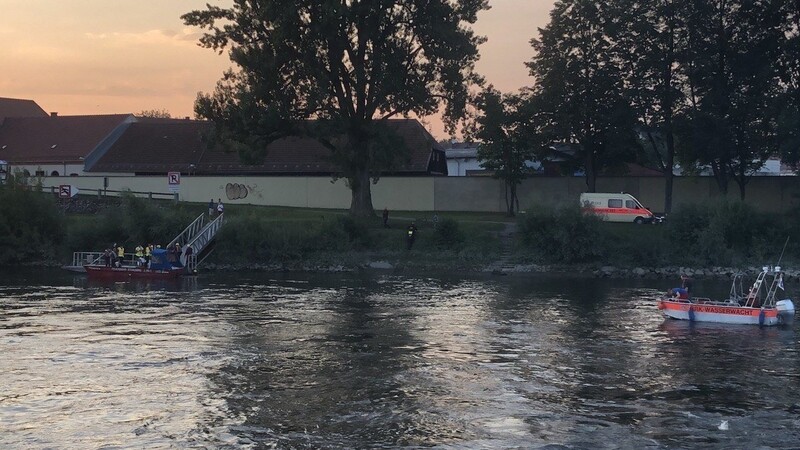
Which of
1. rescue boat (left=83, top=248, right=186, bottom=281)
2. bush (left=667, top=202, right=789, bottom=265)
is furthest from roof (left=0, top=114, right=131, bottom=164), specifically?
bush (left=667, top=202, right=789, bottom=265)

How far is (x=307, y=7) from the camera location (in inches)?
2366

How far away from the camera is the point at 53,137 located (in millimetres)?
99250

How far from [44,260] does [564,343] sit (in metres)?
41.7

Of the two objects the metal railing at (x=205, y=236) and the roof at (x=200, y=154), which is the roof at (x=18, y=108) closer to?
the roof at (x=200, y=154)

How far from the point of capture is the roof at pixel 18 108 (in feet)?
368

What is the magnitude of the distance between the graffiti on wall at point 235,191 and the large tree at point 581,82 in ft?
88.4

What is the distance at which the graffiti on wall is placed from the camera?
8088 centimetres

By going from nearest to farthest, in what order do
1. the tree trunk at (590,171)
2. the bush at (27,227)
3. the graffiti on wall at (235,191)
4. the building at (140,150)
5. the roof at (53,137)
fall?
the bush at (27,227) < the tree trunk at (590,171) < the graffiti on wall at (235,191) < the building at (140,150) < the roof at (53,137)

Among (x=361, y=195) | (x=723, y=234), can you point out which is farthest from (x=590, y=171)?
(x=361, y=195)

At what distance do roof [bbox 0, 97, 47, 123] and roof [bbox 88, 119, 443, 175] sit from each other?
24.6m

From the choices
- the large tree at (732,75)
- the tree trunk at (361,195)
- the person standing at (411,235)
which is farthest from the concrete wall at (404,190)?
the person standing at (411,235)

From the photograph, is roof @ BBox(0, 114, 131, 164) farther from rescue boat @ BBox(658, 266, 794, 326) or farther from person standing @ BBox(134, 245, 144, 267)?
rescue boat @ BBox(658, 266, 794, 326)

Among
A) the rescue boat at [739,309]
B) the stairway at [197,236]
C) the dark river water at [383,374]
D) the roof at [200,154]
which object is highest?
the roof at [200,154]

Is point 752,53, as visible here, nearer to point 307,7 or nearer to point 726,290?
point 726,290
